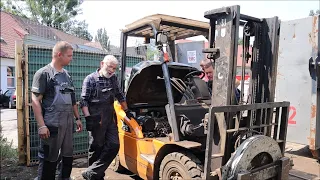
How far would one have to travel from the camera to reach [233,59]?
10.4ft

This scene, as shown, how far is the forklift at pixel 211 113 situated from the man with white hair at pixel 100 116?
0.25 meters

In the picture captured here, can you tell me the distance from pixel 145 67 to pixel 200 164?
1.68 meters

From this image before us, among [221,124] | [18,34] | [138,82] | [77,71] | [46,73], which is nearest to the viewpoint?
[221,124]

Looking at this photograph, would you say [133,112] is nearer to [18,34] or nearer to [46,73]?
[46,73]

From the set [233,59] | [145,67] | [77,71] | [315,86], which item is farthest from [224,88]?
[77,71]

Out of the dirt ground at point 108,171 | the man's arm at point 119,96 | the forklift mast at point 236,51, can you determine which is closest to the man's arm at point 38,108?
the man's arm at point 119,96

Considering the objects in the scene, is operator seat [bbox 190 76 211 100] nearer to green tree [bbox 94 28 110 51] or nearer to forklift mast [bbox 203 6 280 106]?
forklift mast [bbox 203 6 280 106]

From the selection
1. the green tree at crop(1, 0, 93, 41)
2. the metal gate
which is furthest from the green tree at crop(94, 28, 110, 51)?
the green tree at crop(1, 0, 93, 41)

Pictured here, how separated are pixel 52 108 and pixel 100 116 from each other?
0.77 m

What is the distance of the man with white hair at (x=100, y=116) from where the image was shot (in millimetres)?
4059

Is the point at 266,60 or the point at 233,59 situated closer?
the point at 233,59

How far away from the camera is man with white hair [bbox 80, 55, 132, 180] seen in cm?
406

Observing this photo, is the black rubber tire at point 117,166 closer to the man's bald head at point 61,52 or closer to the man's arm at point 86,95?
the man's arm at point 86,95

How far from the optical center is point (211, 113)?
2.89m
